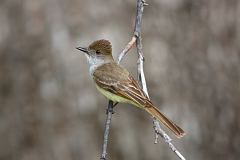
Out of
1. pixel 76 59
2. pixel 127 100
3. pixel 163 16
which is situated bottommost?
pixel 127 100

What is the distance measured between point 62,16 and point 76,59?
51 centimetres

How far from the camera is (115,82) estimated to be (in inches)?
316

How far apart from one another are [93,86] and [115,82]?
2.39 metres

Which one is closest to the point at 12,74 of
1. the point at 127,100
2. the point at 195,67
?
the point at 195,67

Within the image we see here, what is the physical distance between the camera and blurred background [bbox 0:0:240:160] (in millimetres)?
10367

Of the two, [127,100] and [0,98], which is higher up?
[0,98]

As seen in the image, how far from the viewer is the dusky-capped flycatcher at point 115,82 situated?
24.7 feet

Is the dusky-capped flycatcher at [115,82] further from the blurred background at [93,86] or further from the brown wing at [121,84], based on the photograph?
the blurred background at [93,86]

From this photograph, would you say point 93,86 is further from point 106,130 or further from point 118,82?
point 106,130

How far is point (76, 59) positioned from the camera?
10375mm

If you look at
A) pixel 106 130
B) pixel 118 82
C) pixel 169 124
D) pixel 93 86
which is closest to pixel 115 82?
pixel 118 82

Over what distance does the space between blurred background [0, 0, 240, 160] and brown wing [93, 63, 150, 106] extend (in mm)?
2115

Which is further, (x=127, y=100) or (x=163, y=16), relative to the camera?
(x=163, y=16)

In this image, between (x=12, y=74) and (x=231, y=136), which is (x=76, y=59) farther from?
(x=231, y=136)
